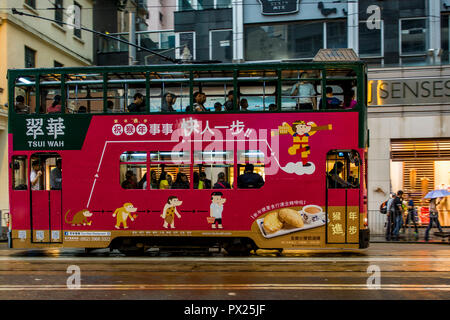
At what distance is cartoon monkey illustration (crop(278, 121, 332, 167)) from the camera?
988 cm

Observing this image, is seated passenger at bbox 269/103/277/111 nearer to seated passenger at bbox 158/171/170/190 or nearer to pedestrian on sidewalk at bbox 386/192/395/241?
seated passenger at bbox 158/171/170/190

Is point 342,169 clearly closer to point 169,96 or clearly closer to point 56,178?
point 169,96

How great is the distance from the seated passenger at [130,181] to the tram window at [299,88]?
368 cm

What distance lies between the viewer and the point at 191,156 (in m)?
9.95

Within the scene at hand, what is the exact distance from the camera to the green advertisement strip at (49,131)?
33.5 feet

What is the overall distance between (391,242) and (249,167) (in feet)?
23.6

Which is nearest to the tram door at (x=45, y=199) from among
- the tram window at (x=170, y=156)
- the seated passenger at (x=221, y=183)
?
the tram window at (x=170, y=156)

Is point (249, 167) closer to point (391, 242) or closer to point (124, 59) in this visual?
point (391, 242)

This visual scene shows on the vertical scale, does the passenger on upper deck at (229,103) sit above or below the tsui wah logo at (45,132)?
above

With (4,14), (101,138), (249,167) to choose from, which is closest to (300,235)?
(249,167)

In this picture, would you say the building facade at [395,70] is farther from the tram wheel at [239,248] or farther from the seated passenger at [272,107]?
the seated passenger at [272,107]

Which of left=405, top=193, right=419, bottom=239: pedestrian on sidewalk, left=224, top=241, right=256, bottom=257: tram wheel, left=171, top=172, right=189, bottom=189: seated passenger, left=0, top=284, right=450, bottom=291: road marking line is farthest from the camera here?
left=405, top=193, right=419, bottom=239: pedestrian on sidewalk

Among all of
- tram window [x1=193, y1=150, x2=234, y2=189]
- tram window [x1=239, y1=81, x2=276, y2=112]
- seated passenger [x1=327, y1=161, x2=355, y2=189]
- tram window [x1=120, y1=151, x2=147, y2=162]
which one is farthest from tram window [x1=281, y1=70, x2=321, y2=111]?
tram window [x1=120, y1=151, x2=147, y2=162]

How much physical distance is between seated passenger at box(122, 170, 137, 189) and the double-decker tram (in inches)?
0.9
